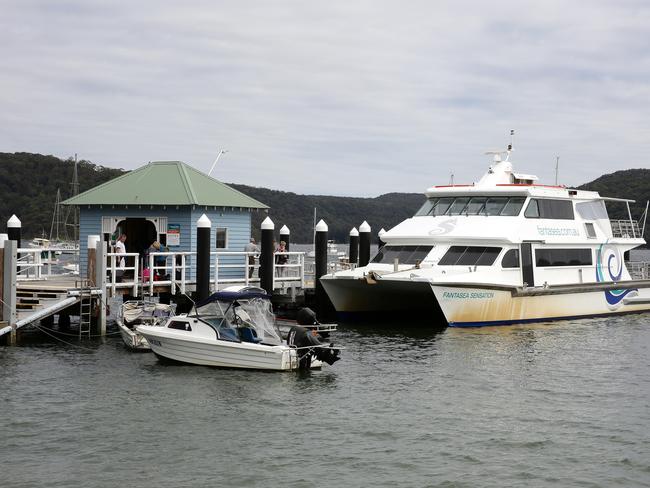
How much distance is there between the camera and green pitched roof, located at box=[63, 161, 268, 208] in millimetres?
26922

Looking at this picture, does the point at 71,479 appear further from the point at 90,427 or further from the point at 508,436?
the point at 508,436

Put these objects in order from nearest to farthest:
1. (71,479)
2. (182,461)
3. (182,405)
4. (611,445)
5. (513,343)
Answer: (71,479) < (182,461) < (611,445) < (182,405) < (513,343)

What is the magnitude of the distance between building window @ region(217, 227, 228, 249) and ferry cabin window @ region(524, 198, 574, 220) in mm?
9679

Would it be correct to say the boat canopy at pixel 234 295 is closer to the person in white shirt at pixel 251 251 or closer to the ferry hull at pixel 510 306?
the ferry hull at pixel 510 306

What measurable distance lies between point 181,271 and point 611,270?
1576 centimetres

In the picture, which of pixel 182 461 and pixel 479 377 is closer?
pixel 182 461

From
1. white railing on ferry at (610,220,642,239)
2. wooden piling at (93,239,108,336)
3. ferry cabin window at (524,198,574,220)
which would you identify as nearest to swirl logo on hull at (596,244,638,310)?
white railing on ferry at (610,220,642,239)

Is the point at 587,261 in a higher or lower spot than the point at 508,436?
higher

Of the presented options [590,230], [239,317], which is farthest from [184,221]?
[590,230]

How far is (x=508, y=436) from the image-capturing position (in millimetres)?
15117

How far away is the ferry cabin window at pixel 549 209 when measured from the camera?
28.9 metres

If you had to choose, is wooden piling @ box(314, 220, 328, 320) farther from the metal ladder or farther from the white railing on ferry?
the white railing on ferry

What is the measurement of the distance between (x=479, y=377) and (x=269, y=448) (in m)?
7.13

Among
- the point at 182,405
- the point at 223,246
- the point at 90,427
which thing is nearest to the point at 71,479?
the point at 90,427
